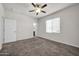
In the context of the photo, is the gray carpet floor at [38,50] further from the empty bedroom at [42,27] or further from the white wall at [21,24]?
the white wall at [21,24]

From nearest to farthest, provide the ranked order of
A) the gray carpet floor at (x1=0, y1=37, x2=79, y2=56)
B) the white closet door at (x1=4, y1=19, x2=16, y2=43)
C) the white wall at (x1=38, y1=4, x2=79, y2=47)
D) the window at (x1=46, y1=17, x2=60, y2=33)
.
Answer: the gray carpet floor at (x1=0, y1=37, x2=79, y2=56) → the white wall at (x1=38, y1=4, x2=79, y2=47) → the white closet door at (x1=4, y1=19, x2=16, y2=43) → the window at (x1=46, y1=17, x2=60, y2=33)

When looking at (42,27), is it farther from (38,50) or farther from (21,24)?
(38,50)

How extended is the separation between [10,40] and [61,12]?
3.69m

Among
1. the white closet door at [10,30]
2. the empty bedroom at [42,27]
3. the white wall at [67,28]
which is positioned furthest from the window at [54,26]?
the white closet door at [10,30]

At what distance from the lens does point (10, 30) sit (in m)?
4.56

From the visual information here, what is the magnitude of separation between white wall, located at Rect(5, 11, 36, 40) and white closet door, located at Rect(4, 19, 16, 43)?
21 cm

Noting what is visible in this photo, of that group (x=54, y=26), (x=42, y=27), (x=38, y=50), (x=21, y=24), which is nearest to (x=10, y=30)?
(x=21, y=24)

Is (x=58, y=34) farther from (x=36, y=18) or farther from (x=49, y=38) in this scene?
(x=36, y=18)

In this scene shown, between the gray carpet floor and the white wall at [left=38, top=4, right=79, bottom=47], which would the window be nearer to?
the white wall at [left=38, top=4, right=79, bottom=47]

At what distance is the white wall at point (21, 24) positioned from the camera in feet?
15.1

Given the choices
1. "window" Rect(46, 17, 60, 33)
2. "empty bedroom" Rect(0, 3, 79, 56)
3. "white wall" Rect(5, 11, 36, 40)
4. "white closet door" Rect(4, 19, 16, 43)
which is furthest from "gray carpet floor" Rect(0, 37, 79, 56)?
"window" Rect(46, 17, 60, 33)

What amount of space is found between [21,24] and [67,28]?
294cm

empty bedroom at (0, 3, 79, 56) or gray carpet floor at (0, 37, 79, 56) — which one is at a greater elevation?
empty bedroom at (0, 3, 79, 56)

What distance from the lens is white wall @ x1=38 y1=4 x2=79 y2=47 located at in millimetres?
3982
